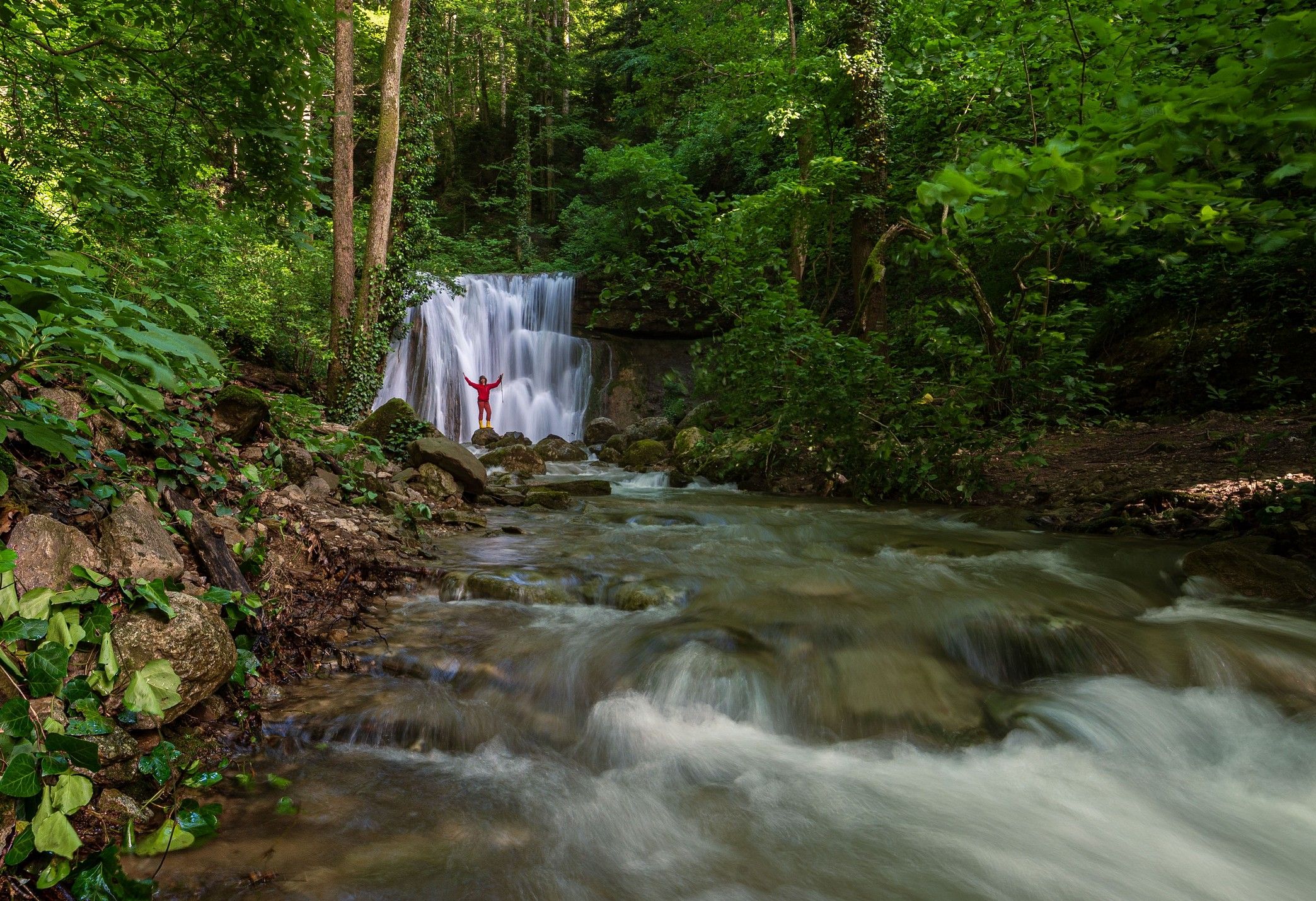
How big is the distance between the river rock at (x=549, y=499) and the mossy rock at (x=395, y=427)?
71.4 inches

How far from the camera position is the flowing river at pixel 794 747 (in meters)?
2.41

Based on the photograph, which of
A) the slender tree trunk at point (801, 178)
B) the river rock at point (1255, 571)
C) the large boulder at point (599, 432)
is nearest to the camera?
the river rock at point (1255, 571)

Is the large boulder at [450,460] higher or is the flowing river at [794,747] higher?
the large boulder at [450,460]

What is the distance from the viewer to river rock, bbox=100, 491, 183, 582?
2.64 m

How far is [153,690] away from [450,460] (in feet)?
20.1

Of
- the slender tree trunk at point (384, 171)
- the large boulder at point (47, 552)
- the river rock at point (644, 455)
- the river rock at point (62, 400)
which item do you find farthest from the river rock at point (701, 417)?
the large boulder at point (47, 552)

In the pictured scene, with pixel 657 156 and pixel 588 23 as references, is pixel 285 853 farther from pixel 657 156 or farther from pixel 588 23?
pixel 588 23

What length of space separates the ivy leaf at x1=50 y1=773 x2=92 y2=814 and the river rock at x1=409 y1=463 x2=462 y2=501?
588cm

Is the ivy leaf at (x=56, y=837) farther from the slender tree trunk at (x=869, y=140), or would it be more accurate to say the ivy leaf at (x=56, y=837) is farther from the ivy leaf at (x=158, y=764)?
the slender tree trunk at (x=869, y=140)

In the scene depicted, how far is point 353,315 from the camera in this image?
37.2ft

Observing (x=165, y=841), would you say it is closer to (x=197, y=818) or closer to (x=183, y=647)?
(x=197, y=818)

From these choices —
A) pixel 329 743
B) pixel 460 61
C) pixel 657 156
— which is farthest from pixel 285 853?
pixel 460 61

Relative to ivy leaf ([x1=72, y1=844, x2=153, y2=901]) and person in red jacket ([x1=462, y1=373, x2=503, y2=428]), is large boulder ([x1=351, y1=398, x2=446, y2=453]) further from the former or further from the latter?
ivy leaf ([x1=72, y1=844, x2=153, y2=901])

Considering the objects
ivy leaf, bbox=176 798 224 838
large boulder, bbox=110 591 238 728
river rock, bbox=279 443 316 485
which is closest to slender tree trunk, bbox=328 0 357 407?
river rock, bbox=279 443 316 485
